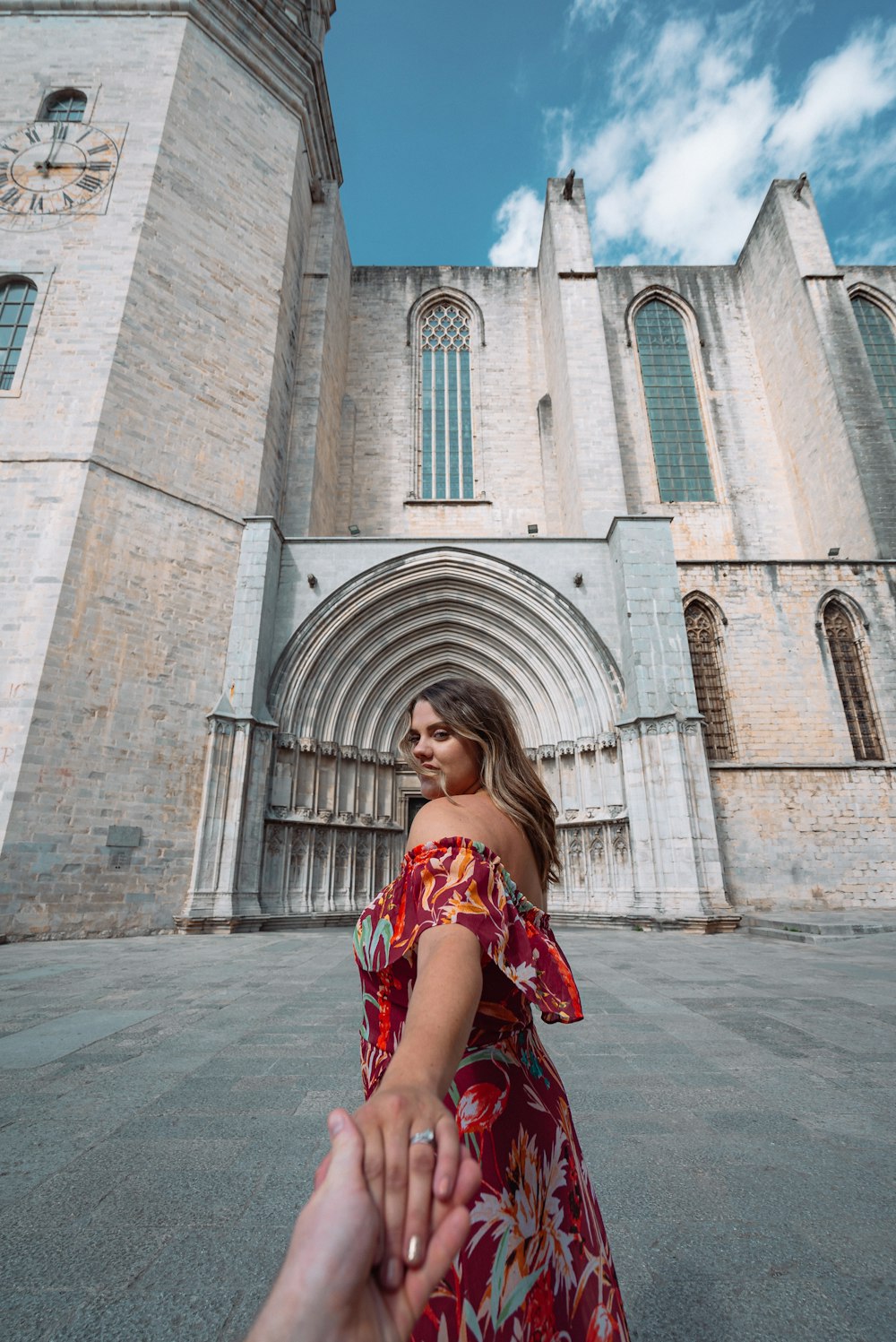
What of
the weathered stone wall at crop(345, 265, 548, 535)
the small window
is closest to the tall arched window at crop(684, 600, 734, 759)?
the weathered stone wall at crop(345, 265, 548, 535)

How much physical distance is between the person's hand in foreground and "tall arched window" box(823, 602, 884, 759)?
39.9 feet

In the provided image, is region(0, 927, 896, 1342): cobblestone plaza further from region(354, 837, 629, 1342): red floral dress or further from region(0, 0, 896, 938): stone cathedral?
region(0, 0, 896, 938): stone cathedral

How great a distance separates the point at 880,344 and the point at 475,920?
2125cm

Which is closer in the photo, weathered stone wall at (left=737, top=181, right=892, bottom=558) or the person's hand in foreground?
the person's hand in foreground

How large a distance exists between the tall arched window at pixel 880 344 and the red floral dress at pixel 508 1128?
1926 cm

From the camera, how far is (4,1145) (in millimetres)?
1907

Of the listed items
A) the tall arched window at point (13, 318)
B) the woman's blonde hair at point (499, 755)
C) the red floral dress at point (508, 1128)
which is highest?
the tall arched window at point (13, 318)

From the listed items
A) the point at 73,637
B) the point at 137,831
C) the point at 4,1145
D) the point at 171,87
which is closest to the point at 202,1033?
the point at 4,1145

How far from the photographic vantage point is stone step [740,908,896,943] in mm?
Result: 6852

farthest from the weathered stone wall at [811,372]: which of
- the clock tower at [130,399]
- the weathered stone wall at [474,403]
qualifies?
the clock tower at [130,399]

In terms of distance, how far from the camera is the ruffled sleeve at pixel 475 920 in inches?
34.3

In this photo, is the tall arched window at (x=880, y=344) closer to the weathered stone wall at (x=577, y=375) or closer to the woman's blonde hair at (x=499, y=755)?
the weathered stone wall at (x=577, y=375)

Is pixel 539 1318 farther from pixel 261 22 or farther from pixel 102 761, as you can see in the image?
pixel 261 22

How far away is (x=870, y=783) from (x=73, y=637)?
39.5 ft
